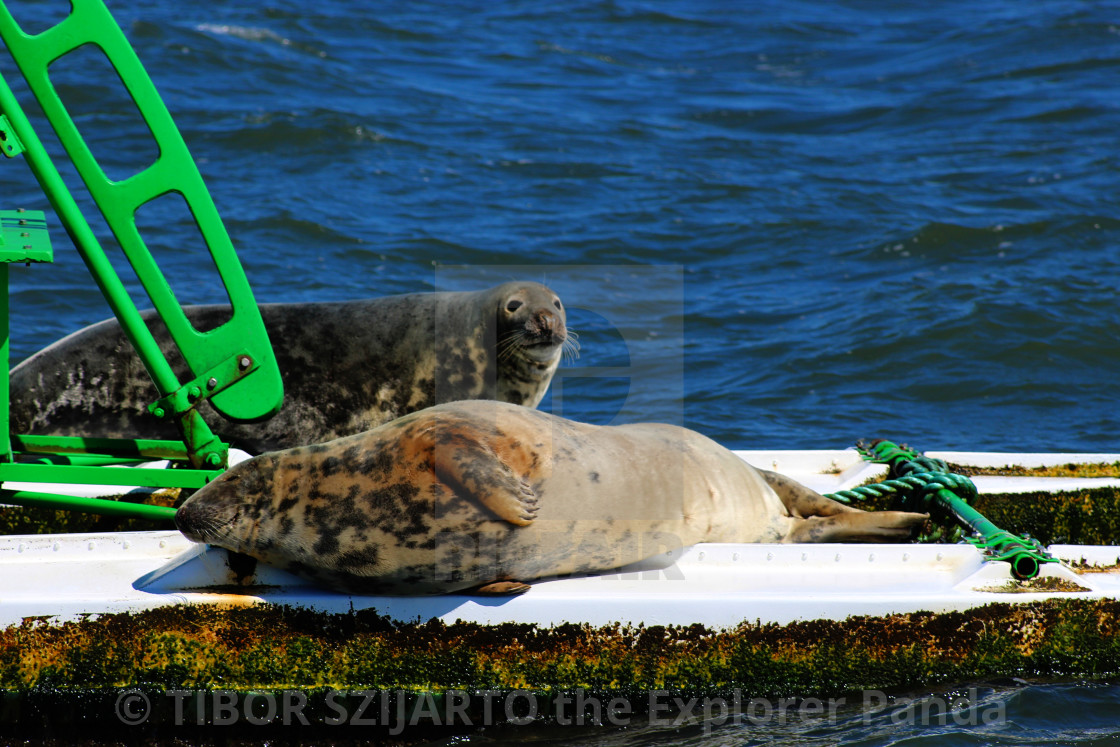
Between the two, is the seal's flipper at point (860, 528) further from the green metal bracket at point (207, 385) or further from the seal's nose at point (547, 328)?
the green metal bracket at point (207, 385)

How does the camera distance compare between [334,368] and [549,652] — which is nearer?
[549,652]

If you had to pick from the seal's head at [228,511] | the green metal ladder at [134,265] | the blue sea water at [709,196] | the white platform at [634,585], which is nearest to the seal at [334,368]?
the green metal ladder at [134,265]

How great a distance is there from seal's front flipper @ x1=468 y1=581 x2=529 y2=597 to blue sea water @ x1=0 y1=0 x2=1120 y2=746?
0.50 meters

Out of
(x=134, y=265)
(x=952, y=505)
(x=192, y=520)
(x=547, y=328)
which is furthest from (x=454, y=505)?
(x=547, y=328)

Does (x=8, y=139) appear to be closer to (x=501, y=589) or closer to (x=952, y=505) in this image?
(x=501, y=589)

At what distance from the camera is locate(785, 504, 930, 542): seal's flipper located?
412 centimetres

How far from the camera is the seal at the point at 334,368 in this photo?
562 cm

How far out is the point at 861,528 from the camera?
163 inches

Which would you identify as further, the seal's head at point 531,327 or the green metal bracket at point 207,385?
the seal's head at point 531,327

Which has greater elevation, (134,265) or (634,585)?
(134,265)

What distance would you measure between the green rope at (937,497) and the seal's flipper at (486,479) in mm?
1577

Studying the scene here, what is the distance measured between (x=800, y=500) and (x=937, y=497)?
596 mm

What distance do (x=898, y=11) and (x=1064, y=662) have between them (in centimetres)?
2008

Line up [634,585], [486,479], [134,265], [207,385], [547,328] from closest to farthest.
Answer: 1. [486,479]
2. [634,585]
3. [134,265]
4. [207,385]
5. [547,328]
